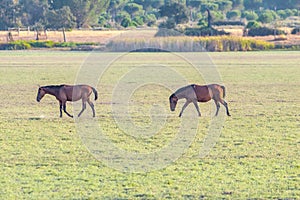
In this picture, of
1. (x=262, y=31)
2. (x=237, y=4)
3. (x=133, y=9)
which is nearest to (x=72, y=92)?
(x=262, y=31)

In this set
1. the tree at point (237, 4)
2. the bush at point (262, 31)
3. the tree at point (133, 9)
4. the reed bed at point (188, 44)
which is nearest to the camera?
the reed bed at point (188, 44)

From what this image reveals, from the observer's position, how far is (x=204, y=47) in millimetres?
67312

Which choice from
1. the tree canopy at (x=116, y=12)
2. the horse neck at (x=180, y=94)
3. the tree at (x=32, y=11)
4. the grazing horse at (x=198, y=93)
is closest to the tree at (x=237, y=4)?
the tree canopy at (x=116, y=12)

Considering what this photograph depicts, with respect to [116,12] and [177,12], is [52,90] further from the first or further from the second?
[116,12]

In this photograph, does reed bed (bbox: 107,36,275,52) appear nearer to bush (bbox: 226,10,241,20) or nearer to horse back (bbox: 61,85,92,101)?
horse back (bbox: 61,85,92,101)

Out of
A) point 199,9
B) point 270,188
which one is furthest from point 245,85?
point 199,9

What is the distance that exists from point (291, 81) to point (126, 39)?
2604cm

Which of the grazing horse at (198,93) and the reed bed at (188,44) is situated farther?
the reed bed at (188,44)

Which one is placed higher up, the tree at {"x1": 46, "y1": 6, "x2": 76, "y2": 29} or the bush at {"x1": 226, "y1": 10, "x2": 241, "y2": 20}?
the tree at {"x1": 46, "y1": 6, "x2": 76, "y2": 29}

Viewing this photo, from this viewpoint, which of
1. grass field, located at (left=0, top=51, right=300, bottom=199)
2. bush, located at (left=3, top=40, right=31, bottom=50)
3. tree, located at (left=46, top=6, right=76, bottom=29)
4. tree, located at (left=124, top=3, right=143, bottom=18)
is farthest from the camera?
tree, located at (left=124, top=3, right=143, bottom=18)

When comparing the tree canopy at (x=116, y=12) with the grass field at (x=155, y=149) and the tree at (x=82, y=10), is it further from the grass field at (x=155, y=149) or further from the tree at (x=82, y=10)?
the grass field at (x=155, y=149)

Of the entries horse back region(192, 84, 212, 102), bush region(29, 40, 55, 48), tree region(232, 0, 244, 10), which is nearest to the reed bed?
bush region(29, 40, 55, 48)

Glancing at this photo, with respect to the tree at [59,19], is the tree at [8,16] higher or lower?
lower

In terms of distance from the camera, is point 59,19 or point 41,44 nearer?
point 41,44
